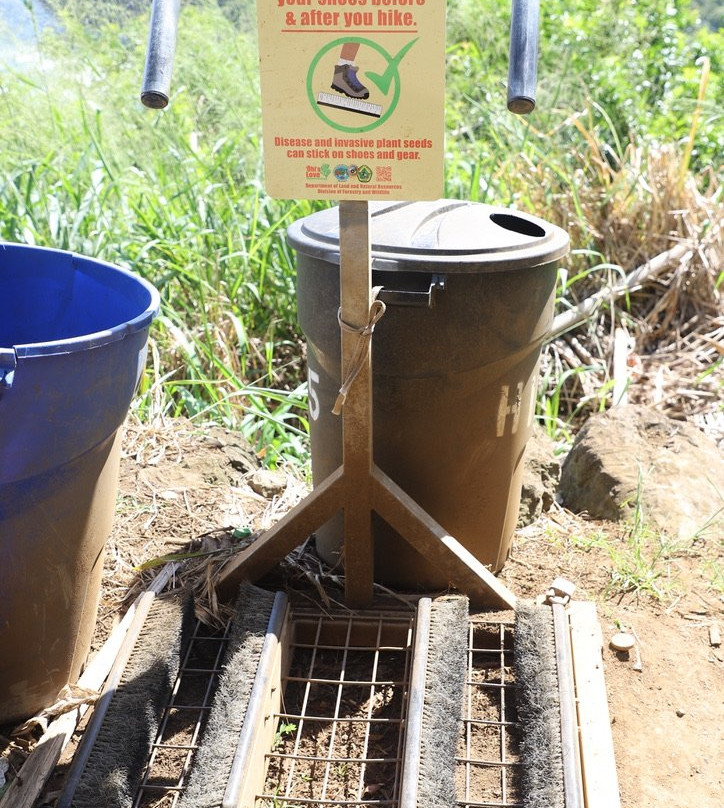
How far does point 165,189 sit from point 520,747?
3368mm

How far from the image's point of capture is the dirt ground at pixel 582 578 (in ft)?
6.91

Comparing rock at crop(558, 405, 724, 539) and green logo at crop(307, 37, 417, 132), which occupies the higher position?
green logo at crop(307, 37, 417, 132)

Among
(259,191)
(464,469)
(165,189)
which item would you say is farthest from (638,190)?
(464,469)

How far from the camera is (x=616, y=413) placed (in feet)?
11.5

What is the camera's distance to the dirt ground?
2107mm

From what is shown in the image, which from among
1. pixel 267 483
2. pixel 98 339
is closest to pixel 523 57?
pixel 98 339

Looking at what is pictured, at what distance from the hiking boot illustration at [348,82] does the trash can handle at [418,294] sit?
476mm

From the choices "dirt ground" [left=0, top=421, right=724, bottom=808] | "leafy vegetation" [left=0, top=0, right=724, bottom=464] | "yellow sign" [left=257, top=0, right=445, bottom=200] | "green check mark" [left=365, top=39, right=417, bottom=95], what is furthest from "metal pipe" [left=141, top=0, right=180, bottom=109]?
"leafy vegetation" [left=0, top=0, right=724, bottom=464]

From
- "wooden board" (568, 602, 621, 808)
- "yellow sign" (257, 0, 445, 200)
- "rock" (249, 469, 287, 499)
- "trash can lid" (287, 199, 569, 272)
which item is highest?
"yellow sign" (257, 0, 445, 200)

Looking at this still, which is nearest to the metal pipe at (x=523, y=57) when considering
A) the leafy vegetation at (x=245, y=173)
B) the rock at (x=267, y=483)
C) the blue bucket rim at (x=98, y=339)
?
the blue bucket rim at (x=98, y=339)

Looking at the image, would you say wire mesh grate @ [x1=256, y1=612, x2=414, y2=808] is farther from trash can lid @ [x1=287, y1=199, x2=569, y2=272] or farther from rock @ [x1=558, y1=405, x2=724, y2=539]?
rock @ [x1=558, y1=405, x2=724, y2=539]

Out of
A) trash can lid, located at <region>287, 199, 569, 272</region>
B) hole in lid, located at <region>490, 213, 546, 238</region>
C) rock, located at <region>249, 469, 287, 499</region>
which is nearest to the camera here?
trash can lid, located at <region>287, 199, 569, 272</region>

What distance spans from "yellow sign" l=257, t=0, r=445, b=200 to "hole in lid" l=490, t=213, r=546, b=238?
2.08ft

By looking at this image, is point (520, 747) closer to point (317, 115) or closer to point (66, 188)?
point (317, 115)
